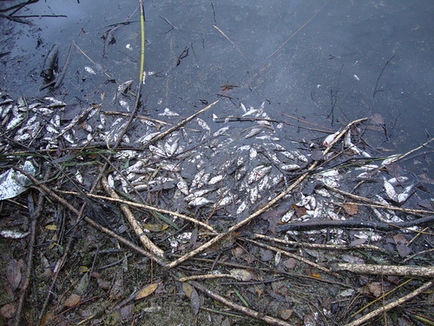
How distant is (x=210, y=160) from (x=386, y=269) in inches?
62.2

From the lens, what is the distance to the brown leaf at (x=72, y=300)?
197cm

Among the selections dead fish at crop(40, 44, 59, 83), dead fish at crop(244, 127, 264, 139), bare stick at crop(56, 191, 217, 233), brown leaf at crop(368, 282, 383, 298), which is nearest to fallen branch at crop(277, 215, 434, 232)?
brown leaf at crop(368, 282, 383, 298)

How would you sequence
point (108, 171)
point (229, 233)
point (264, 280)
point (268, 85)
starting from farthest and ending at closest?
point (268, 85) → point (108, 171) → point (229, 233) → point (264, 280)

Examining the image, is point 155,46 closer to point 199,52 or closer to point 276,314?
point 199,52

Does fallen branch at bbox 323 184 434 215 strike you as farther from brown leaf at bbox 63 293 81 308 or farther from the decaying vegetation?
brown leaf at bbox 63 293 81 308

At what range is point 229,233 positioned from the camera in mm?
2191

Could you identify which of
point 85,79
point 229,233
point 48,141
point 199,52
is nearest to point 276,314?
point 229,233

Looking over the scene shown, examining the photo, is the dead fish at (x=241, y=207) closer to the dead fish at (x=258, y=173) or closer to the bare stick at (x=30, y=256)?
the dead fish at (x=258, y=173)

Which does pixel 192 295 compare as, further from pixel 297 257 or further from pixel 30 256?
pixel 30 256

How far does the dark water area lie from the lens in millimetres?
2932

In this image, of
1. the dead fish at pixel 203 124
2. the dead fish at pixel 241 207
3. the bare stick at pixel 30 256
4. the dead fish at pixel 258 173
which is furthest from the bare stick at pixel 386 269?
the bare stick at pixel 30 256

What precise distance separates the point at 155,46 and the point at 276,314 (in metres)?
3.04

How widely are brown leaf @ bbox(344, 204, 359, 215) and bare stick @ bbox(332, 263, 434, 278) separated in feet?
1.47

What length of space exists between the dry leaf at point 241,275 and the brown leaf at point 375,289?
0.82 meters
